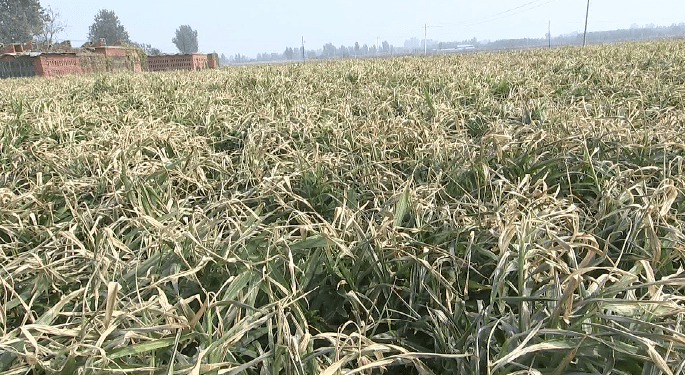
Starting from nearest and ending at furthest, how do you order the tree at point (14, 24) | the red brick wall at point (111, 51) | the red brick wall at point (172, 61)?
the red brick wall at point (111, 51), the red brick wall at point (172, 61), the tree at point (14, 24)

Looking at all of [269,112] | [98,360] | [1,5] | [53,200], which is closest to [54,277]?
[98,360]

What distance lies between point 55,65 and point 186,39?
4288 inches

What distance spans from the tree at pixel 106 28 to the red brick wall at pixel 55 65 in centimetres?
7803

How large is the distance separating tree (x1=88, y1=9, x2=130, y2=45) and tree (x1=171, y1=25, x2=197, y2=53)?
78.7 ft

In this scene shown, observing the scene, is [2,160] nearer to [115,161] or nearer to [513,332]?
[115,161]

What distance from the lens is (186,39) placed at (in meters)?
121

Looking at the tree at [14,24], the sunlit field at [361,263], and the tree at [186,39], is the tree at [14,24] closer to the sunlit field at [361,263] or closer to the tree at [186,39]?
the tree at [186,39]

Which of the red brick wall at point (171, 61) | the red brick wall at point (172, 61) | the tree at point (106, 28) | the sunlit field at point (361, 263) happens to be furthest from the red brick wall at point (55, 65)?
the tree at point (106, 28)

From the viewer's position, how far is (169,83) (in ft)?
20.2

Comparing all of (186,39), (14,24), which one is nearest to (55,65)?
(14,24)

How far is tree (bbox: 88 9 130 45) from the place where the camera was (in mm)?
90438

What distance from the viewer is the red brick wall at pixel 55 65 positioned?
22.3 meters

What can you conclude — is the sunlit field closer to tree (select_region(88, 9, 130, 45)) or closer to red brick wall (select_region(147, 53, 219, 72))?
red brick wall (select_region(147, 53, 219, 72))

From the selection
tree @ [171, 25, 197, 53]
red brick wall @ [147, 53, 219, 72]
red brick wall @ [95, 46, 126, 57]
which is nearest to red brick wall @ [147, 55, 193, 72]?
red brick wall @ [147, 53, 219, 72]
